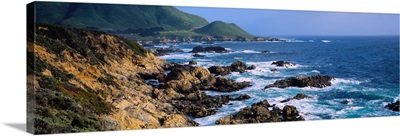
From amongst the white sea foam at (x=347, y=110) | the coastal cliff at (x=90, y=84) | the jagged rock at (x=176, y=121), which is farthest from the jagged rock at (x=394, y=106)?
the coastal cliff at (x=90, y=84)

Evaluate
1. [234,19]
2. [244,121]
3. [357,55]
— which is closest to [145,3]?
[234,19]

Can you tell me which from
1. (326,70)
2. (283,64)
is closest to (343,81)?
(326,70)

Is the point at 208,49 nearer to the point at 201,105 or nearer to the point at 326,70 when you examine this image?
the point at 201,105

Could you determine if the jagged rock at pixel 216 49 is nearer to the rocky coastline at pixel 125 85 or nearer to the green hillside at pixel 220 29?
the rocky coastline at pixel 125 85

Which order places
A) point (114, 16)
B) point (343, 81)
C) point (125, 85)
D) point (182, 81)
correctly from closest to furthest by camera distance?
point (114, 16), point (125, 85), point (182, 81), point (343, 81)

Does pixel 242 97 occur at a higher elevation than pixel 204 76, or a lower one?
lower

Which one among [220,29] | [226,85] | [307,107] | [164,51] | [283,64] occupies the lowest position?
[307,107]

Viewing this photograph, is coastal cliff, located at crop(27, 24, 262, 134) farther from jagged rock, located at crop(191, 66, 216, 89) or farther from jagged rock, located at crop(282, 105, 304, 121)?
jagged rock, located at crop(282, 105, 304, 121)

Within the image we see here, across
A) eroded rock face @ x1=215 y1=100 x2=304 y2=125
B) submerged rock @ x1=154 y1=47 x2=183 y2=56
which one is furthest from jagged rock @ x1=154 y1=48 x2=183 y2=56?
eroded rock face @ x1=215 y1=100 x2=304 y2=125
